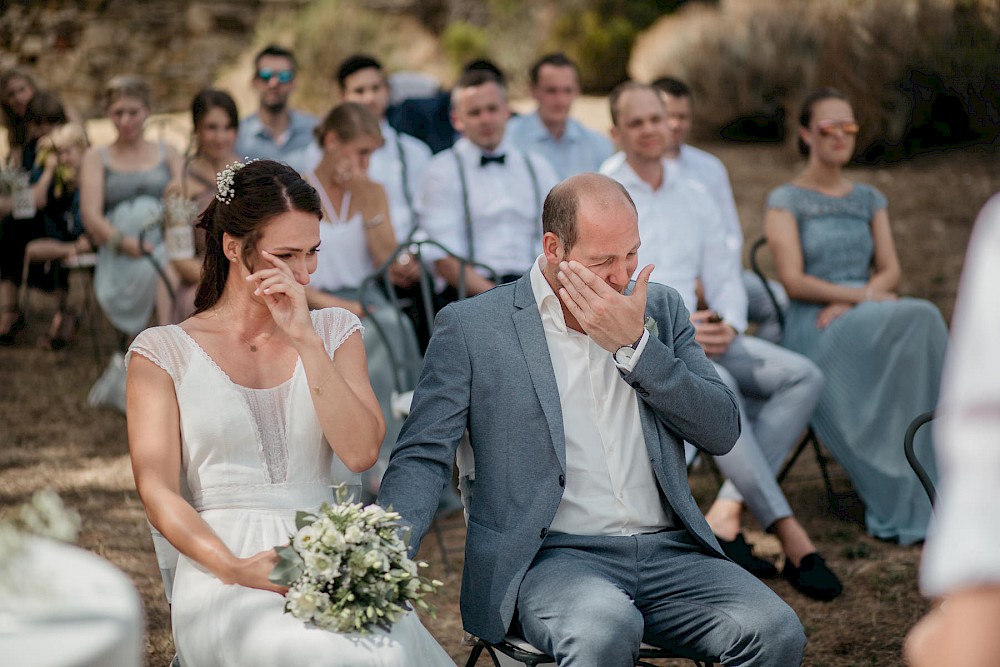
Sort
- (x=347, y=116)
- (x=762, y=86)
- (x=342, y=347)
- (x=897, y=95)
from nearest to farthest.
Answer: (x=342, y=347) < (x=347, y=116) < (x=897, y=95) < (x=762, y=86)

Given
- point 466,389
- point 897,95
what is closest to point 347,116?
point 466,389

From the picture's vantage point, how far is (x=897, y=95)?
40.0 ft

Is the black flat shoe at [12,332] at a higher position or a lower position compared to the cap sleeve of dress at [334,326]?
lower

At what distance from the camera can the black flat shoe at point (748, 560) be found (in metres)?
4.62

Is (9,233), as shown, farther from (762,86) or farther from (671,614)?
(762,86)

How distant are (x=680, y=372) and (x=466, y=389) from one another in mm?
570

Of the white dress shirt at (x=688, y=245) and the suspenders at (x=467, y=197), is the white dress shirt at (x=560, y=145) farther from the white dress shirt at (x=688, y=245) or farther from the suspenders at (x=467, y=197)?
the white dress shirt at (x=688, y=245)

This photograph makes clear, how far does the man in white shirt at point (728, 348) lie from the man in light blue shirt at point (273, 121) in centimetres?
249

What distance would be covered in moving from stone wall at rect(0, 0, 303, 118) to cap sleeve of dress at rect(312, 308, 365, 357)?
46.7ft

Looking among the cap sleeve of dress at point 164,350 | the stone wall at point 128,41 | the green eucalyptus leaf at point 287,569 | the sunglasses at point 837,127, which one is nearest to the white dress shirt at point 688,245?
the sunglasses at point 837,127

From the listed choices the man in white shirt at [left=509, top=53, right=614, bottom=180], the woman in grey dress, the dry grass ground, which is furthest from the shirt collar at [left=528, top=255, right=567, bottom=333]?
the woman in grey dress

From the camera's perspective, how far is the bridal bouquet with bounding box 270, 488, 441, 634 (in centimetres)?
250

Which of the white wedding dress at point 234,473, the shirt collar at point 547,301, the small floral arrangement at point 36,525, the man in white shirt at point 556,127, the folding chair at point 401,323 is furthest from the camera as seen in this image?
the man in white shirt at point 556,127

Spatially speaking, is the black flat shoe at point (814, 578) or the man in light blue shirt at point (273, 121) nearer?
the black flat shoe at point (814, 578)
